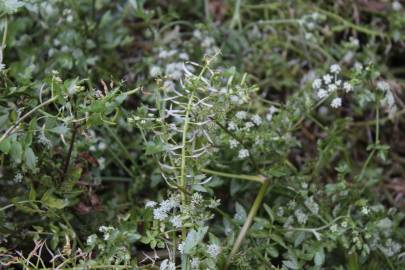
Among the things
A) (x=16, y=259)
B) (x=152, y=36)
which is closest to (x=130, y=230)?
(x=16, y=259)

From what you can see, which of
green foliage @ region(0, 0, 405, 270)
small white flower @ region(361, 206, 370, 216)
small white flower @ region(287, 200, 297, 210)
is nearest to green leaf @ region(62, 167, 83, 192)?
green foliage @ region(0, 0, 405, 270)

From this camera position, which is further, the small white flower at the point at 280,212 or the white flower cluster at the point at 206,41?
the white flower cluster at the point at 206,41

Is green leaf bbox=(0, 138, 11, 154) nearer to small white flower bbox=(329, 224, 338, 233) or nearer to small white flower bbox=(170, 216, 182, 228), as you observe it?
small white flower bbox=(170, 216, 182, 228)

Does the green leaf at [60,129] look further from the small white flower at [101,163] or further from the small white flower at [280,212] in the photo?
the small white flower at [280,212]

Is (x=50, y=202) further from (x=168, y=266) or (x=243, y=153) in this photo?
(x=243, y=153)

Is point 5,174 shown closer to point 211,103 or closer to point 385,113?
point 211,103

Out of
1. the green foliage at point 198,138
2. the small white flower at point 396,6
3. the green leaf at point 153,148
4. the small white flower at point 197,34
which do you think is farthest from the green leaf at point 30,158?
the small white flower at point 396,6
